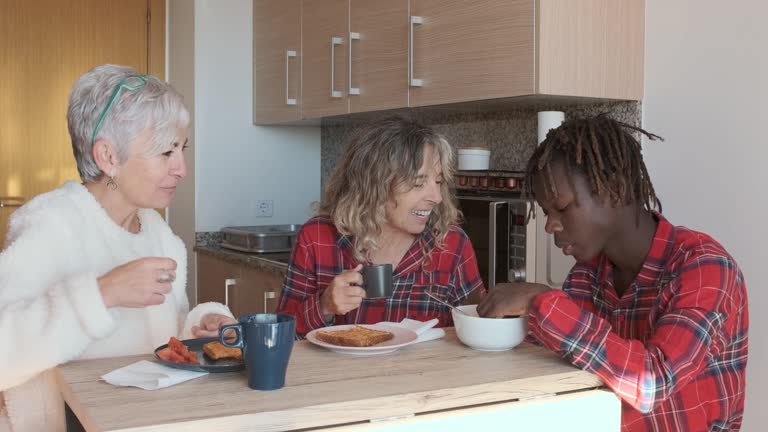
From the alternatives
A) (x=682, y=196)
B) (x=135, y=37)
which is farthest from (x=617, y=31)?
(x=135, y=37)

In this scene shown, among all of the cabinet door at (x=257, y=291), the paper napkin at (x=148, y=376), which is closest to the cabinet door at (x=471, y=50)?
the cabinet door at (x=257, y=291)

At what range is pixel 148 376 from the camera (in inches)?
47.0

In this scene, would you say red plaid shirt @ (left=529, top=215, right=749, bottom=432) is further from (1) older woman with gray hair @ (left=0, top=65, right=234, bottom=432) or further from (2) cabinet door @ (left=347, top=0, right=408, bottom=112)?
(2) cabinet door @ (left=347, top=0, right=408, bottom=112)

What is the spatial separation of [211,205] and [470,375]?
9.75 ft

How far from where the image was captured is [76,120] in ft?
5.29

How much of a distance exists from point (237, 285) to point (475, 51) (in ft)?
Result: 5.67

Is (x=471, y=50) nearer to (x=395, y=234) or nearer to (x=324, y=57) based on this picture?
(x=395, y=234)

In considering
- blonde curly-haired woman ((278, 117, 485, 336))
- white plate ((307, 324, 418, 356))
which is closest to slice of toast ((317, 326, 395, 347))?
white plate ((307, 324, 418, 356))

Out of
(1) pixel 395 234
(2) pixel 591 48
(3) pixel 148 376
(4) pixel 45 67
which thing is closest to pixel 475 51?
(2) pixel 591 48

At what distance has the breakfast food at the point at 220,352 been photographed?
1.29 m

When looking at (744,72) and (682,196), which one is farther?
(682,196)

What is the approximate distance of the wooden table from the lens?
3.42 ft

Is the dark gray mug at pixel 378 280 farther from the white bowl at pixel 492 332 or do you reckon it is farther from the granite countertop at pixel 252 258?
the granite countertop at pixel 252 258

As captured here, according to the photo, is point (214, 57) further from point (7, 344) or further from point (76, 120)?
point (7, 344)
